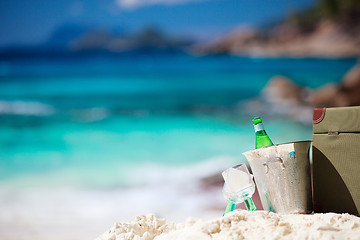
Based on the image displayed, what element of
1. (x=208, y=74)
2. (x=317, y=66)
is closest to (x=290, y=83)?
(x=317, y=66)

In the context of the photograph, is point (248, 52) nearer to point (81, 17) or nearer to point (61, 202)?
point (81, 17)

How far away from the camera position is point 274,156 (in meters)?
1.66

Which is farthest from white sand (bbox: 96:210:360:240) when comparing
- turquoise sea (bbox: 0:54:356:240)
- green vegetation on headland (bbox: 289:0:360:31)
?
green vegetation on headland (bbox: 289:0:360:31)

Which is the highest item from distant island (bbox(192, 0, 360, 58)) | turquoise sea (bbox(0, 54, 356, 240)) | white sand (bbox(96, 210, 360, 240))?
distant island (bbox(192, 0, 360, 58))

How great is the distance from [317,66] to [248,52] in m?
0.82

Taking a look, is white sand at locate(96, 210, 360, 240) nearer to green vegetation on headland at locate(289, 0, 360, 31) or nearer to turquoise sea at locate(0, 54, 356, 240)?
turquoise sea at locate(0, 54, 356, 240)

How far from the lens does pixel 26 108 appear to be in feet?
17.7

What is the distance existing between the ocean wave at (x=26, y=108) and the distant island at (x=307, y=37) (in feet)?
6.03

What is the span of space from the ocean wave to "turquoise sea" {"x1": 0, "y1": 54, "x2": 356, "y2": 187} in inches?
0.4

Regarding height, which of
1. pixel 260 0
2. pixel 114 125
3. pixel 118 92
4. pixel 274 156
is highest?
pixel 260 0

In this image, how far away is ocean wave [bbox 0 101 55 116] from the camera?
5336mm

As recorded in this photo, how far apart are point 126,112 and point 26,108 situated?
1.14m

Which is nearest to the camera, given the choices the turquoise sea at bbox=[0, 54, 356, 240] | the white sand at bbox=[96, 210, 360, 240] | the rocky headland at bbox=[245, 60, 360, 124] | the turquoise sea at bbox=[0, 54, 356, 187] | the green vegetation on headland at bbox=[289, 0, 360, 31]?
the white sand at bbox=[96, 210, 360, 240]

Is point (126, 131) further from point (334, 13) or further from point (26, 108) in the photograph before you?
point (334, 13)
